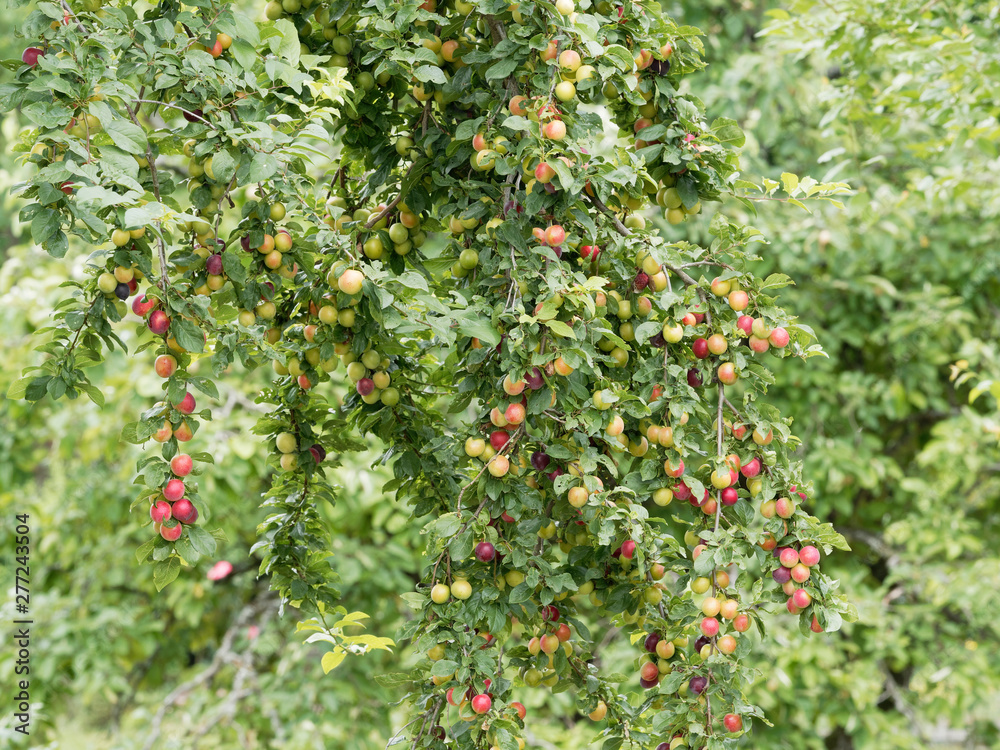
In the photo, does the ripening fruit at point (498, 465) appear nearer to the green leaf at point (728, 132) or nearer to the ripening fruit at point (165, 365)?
the ripening fruit at point (165, 365)

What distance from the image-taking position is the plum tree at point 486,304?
865 mm

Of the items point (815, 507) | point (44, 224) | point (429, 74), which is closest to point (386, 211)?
point (429, 74)

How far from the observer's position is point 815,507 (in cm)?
288

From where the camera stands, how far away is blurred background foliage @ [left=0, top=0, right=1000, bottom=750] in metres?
2.61

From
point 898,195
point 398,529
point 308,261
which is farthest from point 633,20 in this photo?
point 898,195

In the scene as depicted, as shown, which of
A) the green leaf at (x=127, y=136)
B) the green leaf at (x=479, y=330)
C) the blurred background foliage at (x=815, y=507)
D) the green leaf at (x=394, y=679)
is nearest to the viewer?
the green leaf at (x=127, y=136)

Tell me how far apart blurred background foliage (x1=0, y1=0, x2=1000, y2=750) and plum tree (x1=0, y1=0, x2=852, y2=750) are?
4.82 ft

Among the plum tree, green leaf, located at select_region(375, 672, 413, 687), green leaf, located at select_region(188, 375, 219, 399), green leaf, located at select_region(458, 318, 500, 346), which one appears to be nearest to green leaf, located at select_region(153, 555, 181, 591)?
the plum tree

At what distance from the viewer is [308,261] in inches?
42.0

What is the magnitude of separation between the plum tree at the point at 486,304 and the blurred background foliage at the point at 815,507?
4.82 feet

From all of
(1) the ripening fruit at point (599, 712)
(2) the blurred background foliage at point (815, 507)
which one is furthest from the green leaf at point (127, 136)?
(2) the blurred background foliage at point (815, 507)

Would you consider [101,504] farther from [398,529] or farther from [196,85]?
[196,85]

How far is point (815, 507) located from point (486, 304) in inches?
90.3

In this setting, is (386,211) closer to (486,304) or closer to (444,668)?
(486,304)
